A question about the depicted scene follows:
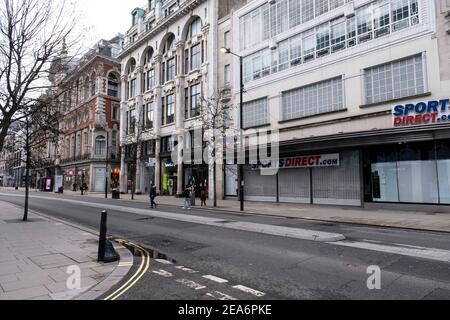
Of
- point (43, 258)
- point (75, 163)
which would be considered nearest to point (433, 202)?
point (43, 258)

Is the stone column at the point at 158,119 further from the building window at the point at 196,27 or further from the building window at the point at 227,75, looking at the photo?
the building window at the point at 227,75

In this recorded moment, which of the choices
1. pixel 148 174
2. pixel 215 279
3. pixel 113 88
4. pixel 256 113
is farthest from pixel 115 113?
pixel 215 279

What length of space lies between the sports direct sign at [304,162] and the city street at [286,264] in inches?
417

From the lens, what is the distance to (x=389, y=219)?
1512 centimetres

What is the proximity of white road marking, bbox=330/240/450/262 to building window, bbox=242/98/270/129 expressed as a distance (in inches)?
727

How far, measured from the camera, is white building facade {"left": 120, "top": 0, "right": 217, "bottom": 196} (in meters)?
34.9

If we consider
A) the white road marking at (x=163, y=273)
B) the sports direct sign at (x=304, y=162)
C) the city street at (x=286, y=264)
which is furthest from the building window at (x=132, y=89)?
the white road marking at (x=163, y=273)

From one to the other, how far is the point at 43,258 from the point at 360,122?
1877cm

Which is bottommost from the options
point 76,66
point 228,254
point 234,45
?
point 228,254

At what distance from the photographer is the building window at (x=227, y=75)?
103 feet

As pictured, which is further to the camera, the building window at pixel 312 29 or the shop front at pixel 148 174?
the shop front at pixel 148 174

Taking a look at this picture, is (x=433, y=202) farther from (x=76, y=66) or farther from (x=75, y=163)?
(x=75, y=163)

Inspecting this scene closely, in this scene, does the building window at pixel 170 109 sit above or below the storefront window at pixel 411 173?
above

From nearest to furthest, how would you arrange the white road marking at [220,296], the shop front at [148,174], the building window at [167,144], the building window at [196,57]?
the white road marking at [220,296] → the building window at [196,57] → the building window at [167,144] → the shop front at [148,174]
